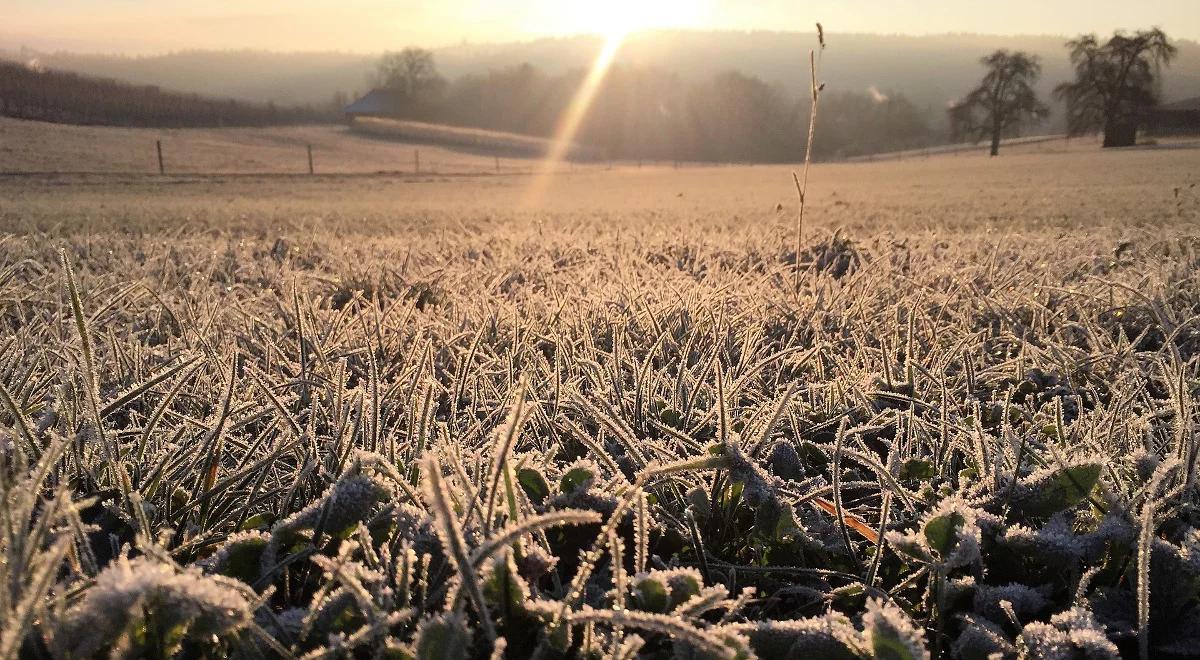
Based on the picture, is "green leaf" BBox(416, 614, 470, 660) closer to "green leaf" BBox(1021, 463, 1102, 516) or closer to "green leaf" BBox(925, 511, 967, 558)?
"green leaf" BBox(925, 511, 967, 558)

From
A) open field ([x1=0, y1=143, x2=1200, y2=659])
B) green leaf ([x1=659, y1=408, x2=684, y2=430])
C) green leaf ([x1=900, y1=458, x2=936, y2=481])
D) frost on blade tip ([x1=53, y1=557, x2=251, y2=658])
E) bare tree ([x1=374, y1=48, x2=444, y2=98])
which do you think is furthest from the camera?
bare tree ([x1=374, y1=48, x2=444, y2=98])

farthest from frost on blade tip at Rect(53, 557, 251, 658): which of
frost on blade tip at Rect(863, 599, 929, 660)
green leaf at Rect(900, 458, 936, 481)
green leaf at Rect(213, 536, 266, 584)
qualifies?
green leaf at Rect(900, 458, 936, 481)

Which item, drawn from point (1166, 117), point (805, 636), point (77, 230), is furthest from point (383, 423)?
point (1166, 117)

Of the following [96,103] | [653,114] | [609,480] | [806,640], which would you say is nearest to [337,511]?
[609,480]

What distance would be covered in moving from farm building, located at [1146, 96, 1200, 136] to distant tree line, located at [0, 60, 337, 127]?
175 feet

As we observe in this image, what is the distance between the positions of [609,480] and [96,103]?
51.5 metres

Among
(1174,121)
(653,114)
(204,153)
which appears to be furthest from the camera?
(653,114)

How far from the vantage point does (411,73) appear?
7756 cm

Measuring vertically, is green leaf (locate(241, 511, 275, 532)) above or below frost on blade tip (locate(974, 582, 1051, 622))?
above

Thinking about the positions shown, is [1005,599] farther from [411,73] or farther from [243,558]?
[411,73]

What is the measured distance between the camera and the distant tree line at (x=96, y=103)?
126ft

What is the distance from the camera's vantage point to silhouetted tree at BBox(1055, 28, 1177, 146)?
38125mm

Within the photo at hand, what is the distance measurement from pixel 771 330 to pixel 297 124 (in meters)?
62.4

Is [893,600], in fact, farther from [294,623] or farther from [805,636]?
[294,623]
